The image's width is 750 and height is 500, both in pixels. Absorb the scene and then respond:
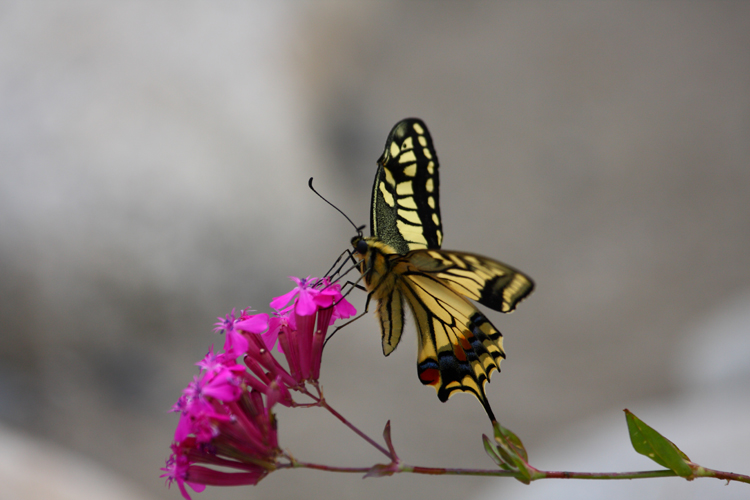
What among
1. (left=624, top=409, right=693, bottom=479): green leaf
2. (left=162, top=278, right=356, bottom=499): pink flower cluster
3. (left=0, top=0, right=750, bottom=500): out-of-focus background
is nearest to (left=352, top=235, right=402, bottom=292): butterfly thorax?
(left=162, top=278, right=356, bottom=499): pink flower cluster

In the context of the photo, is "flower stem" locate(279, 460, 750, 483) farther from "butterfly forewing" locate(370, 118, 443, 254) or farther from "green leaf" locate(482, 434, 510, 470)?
"butterfly forewing" locate(370, 118, 443, 254)

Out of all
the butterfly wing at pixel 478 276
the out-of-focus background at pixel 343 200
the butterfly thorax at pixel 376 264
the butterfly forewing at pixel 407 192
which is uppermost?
the out-of-focus background at pixel 343 200

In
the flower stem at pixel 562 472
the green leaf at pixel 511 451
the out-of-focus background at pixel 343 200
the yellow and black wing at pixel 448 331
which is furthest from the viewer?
the out-of-focus background at pixel 343 200

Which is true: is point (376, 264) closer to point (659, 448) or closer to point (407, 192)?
point (407, 192)

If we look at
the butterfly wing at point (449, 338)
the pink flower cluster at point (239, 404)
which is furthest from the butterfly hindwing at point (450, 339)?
the pink flower cluster at point (239, 404)

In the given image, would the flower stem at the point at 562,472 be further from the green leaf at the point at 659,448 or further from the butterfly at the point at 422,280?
the butterfly at the point at 422,280

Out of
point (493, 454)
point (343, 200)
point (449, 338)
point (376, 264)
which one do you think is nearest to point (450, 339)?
point (449, 338)

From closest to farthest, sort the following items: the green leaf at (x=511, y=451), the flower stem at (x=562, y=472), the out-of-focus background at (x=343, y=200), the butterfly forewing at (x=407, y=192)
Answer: the flower stem at (x=562, y=472)
the green leaf at (x=511, y=451)
the butterfly forewing at (x=407, y=192)
the out-of-focus background at (x=343, y=200)
